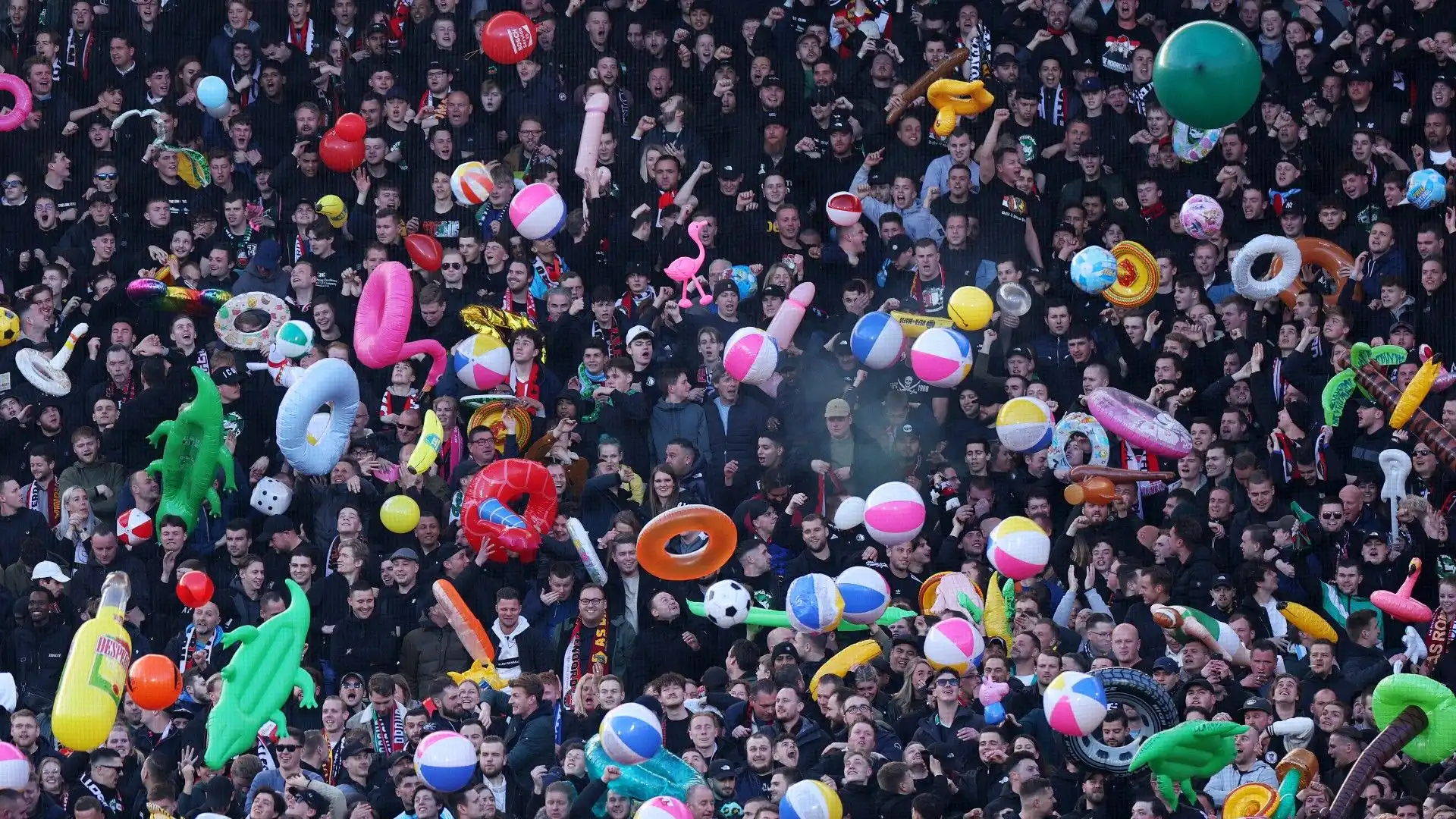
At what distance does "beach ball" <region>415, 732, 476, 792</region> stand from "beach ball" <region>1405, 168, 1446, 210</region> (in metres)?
8.03

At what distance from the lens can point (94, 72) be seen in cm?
2172

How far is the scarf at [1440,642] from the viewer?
54.4 ft

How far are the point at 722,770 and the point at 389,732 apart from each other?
7.42ft

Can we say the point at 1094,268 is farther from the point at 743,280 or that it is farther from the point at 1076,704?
the point at 1076,704

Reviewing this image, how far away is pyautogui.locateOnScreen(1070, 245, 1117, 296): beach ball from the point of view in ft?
62.5

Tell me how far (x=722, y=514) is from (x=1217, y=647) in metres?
3.18

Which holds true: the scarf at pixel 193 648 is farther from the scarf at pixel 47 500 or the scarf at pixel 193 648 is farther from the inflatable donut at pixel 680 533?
the inflatable donut at pixel 680 533

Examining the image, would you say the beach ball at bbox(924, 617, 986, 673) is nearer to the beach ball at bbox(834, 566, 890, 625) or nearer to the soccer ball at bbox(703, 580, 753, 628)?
the beach ball at bbox(834, 566, 890, 625)

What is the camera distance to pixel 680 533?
17500mm

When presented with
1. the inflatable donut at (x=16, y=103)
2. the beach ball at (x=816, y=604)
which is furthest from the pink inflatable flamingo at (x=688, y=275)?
the inflatable donut at (x=16, y=103)

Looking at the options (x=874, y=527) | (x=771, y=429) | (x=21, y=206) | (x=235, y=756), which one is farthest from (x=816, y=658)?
(x=21, y=206)

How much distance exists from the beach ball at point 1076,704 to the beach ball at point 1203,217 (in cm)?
498

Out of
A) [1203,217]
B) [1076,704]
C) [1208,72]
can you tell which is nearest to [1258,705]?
[1076,704]

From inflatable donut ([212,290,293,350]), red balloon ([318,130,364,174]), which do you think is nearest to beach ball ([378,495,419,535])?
inflatable donut ([212,290,293,350])
